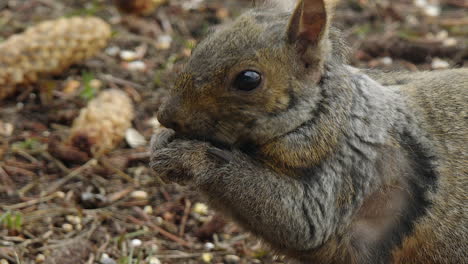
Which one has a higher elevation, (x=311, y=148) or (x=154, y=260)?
(x=311, y=148)

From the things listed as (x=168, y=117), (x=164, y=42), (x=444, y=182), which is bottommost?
(x=164, y=42)

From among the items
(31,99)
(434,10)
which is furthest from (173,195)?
(434,10)

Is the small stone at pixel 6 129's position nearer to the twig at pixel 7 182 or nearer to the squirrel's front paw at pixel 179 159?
the twig at pixel 7 182

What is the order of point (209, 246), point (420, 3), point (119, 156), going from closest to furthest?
point (209, 246) → point (119, 156) → point (420, 3)

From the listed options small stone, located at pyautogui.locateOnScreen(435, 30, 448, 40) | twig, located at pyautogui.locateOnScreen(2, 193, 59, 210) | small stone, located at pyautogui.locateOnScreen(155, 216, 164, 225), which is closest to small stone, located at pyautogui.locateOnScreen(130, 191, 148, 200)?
small stone, located at pyautogui.locateOnScreen(155, 216, 164, 225)

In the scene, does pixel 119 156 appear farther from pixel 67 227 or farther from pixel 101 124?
pixel 67 227

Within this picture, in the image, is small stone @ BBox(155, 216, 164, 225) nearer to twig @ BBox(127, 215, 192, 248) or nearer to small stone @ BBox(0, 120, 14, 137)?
twig @ BBox(127, 215, 192, 248)

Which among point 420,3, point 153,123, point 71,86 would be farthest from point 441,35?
point 71,86

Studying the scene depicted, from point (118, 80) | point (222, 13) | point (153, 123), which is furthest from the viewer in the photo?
point (222, 13)
